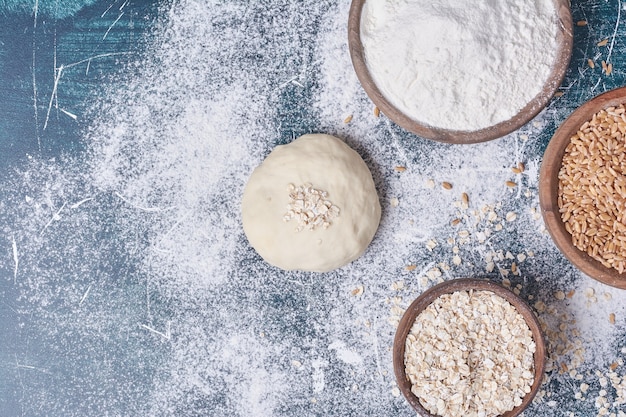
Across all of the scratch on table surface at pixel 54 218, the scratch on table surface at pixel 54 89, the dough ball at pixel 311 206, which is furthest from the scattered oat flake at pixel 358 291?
the scratch on table surface at pixel 54 89

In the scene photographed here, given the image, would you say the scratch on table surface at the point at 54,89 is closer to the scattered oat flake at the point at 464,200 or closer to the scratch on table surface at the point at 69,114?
the scratch on table surface at the point at 69,114

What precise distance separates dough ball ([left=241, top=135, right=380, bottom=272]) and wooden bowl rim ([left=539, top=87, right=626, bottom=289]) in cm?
38

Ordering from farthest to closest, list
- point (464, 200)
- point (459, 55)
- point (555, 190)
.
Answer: point (464, 200) → point (555, 190) → point (459, 55)

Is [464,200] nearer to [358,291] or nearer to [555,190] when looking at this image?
[555,190]

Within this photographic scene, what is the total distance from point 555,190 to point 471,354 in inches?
16.0

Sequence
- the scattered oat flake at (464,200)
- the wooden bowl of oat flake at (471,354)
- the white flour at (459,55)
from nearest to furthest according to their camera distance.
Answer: the white flour at (459,55) < the wooden bowl of oat flake at (471,354) < the scattered oat flake at (464,200)

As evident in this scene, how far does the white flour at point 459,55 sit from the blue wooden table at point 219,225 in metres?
0.17

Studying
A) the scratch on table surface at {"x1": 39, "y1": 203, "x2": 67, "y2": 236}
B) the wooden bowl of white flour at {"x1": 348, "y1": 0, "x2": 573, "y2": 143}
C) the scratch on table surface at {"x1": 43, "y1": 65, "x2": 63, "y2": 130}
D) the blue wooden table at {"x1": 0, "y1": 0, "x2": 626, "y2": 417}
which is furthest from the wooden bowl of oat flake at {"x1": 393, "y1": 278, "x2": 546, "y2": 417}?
the scratch on table surface at {"x1": 43, "y1": 65, "x2": 63, "y2": 130}

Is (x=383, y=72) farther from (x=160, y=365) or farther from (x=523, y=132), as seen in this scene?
(x=160, y=365)

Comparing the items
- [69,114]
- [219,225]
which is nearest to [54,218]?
[69,114]

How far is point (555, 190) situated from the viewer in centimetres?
128

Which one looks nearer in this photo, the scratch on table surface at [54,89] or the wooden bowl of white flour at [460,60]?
the wooden bowl of white flour at [460,60]

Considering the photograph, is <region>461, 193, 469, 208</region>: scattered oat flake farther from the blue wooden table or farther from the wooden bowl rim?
the wooden bowl rim

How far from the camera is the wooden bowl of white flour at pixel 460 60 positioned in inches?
46.4
